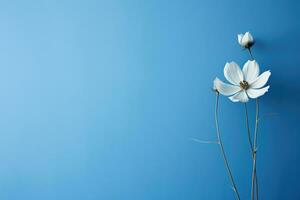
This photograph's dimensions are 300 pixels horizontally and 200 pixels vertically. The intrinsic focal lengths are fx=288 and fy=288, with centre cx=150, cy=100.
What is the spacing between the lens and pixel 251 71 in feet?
3.37

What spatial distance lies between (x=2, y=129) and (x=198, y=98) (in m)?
0.81

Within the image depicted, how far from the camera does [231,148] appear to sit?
117cm

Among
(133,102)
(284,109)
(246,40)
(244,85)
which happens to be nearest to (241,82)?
(244,85)

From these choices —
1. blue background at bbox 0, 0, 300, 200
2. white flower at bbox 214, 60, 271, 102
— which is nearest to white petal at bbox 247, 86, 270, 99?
white flower at bbox 214, 60, 271, 102

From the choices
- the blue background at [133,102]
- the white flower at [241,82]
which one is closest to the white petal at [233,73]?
the white flower at [241,82]

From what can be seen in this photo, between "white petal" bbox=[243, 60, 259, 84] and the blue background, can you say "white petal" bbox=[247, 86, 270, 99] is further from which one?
the blue background

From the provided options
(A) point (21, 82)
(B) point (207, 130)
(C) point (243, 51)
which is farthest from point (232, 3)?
(A) point (21, 82)

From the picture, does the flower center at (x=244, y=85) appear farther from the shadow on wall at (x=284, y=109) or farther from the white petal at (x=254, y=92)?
the shadow on wall at (x=284, y=109)

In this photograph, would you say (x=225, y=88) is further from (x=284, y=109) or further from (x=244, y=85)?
(x=284, y=109)

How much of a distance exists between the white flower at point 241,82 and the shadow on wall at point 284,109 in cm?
16

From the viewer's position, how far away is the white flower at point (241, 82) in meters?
1.01

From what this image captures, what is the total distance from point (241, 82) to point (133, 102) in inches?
16.8

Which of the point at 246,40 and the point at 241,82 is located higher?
the point at 246,40

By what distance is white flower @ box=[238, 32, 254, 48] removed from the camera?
1029mm
